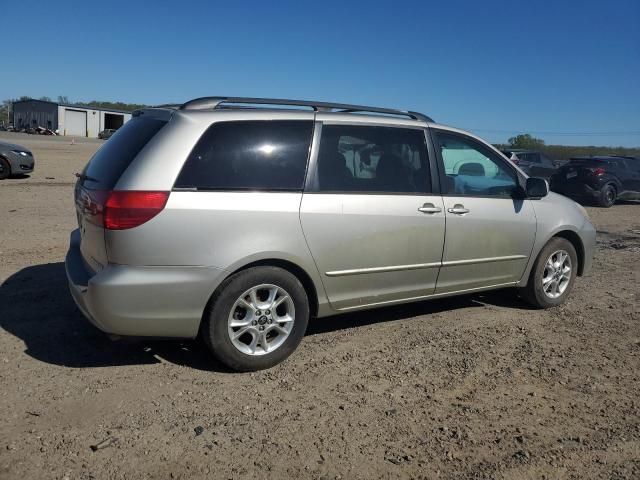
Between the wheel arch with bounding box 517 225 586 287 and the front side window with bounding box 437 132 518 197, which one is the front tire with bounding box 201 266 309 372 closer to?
the front side window with bounding box 437 132 518 197

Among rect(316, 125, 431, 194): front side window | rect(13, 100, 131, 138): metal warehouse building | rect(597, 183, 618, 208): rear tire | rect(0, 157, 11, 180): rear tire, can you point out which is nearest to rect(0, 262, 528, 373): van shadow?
rect(316, 125, 431, 194): front side window

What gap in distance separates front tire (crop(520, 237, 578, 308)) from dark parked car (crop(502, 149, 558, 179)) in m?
15.7

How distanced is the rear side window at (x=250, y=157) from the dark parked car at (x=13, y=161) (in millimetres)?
13134

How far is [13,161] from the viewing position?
48.3ft

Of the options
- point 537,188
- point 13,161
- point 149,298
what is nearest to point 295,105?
point 149,298

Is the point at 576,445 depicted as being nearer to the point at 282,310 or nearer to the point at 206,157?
the point at 282,310

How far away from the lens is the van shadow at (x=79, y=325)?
4.09m

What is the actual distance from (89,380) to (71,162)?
18.9m

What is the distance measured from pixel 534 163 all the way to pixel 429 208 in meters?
18.6

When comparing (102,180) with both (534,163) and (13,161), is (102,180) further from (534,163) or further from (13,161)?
(534,163)

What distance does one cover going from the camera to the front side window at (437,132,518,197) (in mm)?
4953

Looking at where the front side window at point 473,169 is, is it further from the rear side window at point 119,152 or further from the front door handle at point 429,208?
the rear side window at point 119,152

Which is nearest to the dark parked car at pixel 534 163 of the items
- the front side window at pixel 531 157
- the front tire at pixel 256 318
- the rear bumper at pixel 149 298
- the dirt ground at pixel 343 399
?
the front side window at pixel 531 157

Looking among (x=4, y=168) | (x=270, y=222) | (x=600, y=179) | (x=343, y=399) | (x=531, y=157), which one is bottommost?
(x=343, y=399)
